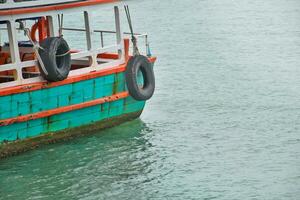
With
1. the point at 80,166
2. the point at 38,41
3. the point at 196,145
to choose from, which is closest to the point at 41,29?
the point at 38,41

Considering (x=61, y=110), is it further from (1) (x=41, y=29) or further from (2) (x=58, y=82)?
(1) (x=41, y=29)

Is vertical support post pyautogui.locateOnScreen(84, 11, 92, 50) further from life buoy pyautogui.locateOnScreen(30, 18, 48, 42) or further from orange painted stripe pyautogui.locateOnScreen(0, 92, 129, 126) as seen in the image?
orange painted stripe pyautogui.locateOnScreen(0, 92, 129, 126)

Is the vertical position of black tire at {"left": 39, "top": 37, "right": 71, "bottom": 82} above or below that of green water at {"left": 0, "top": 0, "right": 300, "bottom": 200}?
above

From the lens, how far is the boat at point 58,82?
46.4 ft

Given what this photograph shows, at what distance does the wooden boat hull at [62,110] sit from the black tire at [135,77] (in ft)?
0.83

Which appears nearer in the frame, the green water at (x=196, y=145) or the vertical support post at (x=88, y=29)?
the green water at (x=196, y=145)

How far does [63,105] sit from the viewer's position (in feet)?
48.9

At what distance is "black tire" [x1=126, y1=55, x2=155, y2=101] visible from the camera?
15.8 metres

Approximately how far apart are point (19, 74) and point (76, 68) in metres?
2.50

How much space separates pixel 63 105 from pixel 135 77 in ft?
5.14

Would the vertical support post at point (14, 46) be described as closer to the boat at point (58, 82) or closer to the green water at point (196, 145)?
the boat at point (58, 82)

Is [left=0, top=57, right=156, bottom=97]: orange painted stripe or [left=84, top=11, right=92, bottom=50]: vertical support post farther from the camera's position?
[left=84, top=11, right=92, bottom=50]: vertical support post

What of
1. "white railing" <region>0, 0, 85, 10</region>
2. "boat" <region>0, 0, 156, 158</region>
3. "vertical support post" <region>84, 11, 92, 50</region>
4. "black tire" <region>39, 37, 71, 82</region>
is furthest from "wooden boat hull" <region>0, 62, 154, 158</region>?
"white railing" <region>0, 0, 85, 10</region>

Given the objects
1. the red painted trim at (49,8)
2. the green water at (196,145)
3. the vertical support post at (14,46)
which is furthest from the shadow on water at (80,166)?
the red painted trim at (49,8)
